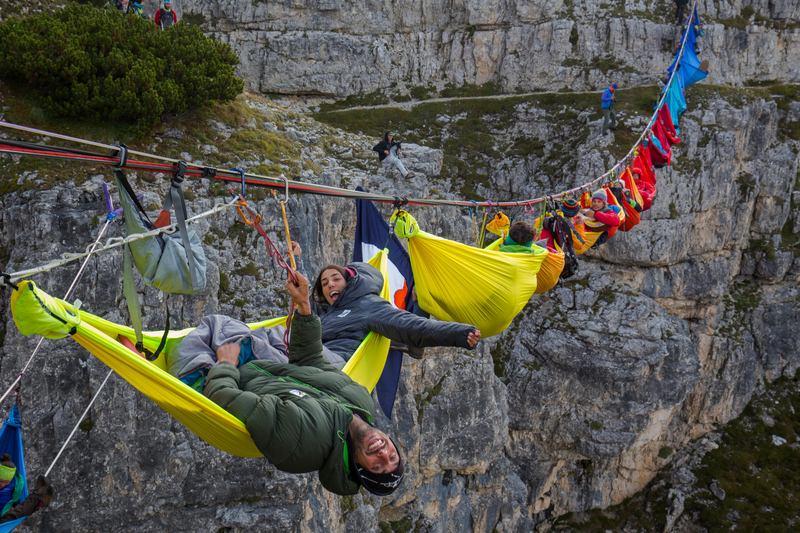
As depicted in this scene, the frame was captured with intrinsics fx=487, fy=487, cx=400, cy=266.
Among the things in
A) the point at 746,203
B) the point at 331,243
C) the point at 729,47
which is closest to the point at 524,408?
the point at 331,243

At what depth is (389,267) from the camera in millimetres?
6434

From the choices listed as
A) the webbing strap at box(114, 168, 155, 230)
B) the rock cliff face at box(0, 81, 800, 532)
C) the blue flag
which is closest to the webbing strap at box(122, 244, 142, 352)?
the webbing strap at box(114, 168, 155, 230)

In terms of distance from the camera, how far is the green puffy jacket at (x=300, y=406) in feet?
8.87

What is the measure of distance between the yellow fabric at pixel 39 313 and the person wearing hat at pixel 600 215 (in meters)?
8.01

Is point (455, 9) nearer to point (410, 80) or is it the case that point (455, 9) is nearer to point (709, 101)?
point (410, 80)

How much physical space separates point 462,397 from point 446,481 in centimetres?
322

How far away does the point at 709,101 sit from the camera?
24078 mm

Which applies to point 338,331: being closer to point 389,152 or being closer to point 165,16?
point 389,152

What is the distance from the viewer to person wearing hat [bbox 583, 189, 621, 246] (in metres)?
8.61

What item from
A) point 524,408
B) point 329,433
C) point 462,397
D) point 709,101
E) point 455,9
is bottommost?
point 524,408

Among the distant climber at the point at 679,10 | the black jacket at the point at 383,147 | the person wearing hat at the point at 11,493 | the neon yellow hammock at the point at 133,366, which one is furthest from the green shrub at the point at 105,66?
the distant climber at the point at 679,10

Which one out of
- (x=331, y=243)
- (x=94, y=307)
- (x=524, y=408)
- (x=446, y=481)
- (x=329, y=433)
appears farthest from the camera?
(x=524, y=408)

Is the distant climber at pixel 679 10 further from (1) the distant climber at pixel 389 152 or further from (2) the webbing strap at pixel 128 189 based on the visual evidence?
(2) the webbing strap at pixel 128 189

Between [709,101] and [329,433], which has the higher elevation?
[709,101]
